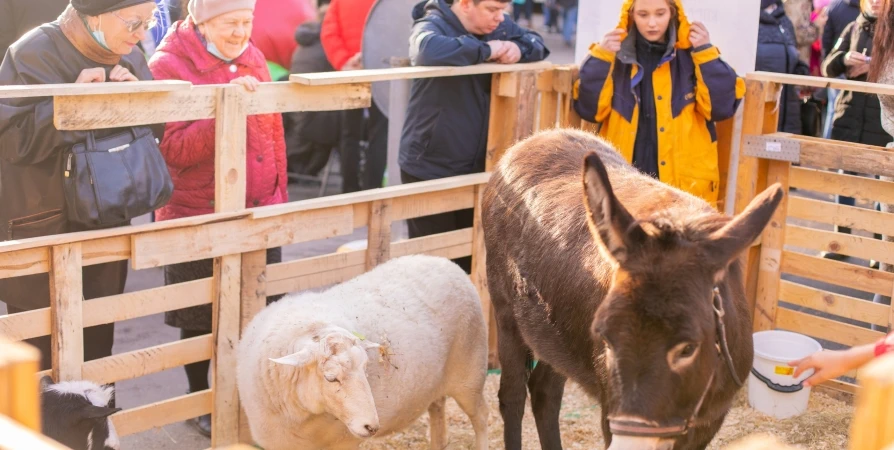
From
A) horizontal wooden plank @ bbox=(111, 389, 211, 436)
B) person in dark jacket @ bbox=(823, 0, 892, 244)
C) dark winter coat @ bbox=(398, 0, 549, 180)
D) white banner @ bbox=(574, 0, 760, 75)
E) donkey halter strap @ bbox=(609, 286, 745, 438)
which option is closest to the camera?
donkey halter strap @ bbox=(609, 286, 745, 438)

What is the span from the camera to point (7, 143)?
4.31 meters

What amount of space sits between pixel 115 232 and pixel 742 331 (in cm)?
268

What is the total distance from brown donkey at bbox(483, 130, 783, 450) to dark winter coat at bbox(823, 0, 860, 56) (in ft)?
13.7

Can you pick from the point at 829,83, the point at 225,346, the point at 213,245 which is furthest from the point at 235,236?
the point at 829,83

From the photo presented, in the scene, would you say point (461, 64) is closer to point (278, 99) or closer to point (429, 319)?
point (278, 99)

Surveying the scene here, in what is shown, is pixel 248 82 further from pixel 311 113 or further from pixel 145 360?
pixel 311 113

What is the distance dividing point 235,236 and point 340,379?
1.06m

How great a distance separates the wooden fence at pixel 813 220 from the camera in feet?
19.0

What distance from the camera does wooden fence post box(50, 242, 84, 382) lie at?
4.25 metres

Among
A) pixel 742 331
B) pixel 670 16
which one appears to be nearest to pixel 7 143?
pixel 742 331

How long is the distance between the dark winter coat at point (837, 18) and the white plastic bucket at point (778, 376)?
3.20 meters

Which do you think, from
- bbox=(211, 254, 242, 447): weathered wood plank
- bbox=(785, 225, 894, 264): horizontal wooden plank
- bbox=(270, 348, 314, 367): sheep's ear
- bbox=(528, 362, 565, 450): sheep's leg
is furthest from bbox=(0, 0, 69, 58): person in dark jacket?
bbox=(785, 225, 894, 264): horizontal wooden plank


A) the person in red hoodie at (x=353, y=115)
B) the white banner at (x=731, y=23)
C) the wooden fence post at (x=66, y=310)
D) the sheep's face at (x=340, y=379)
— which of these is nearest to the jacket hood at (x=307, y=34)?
the person in red hoodie at (x=353, y=115)

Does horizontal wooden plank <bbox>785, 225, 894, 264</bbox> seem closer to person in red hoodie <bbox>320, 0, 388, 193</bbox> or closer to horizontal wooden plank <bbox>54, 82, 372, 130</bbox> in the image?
horizontal wooden plank <bbox>54, 82, 372, 130</bbox>
